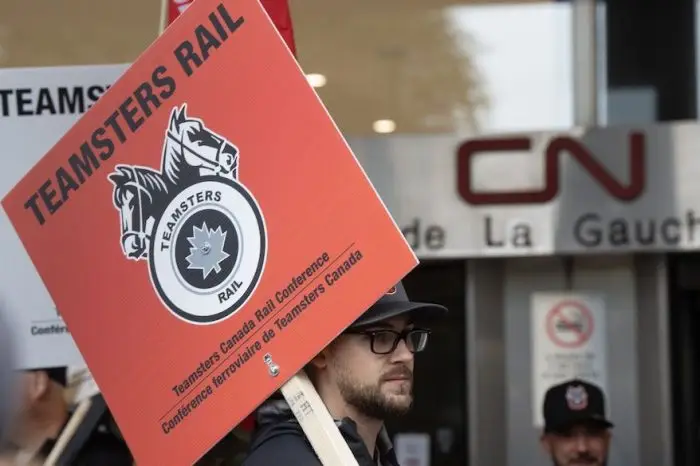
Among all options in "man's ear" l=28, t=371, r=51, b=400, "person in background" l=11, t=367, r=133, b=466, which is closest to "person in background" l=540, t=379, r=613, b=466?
"person in background" l=11, t=367, r=133, b=466

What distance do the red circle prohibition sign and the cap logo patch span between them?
2928 mm

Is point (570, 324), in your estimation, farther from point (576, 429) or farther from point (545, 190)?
point (576, 429)

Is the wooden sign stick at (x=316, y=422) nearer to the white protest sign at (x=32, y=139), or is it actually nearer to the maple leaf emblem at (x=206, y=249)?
the maple leaf emblem at (x=206, y=249)

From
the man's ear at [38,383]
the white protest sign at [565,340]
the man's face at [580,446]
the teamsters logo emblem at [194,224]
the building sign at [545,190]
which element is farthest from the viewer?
the white protest sign at [565,340]

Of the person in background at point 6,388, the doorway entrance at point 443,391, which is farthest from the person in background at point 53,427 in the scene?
the doorway entrance at point 443,391

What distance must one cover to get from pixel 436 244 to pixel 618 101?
4.49ft

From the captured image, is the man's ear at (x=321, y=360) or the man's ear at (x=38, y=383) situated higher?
the man's ear at (x=38, y=383)

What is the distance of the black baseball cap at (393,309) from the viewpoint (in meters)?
3.11

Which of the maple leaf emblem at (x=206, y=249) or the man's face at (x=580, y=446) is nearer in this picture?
the maple leaf emblem at (x=206, y=249)

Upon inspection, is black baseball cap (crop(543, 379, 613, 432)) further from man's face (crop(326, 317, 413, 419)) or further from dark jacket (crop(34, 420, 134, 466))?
man's face (crop(326, 317, 413, 419))

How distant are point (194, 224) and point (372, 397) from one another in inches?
19.4

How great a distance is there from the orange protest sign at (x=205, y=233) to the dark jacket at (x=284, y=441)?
→ 0.11 meters

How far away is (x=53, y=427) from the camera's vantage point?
434 centimetres

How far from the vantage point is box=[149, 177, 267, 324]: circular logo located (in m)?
2.96
